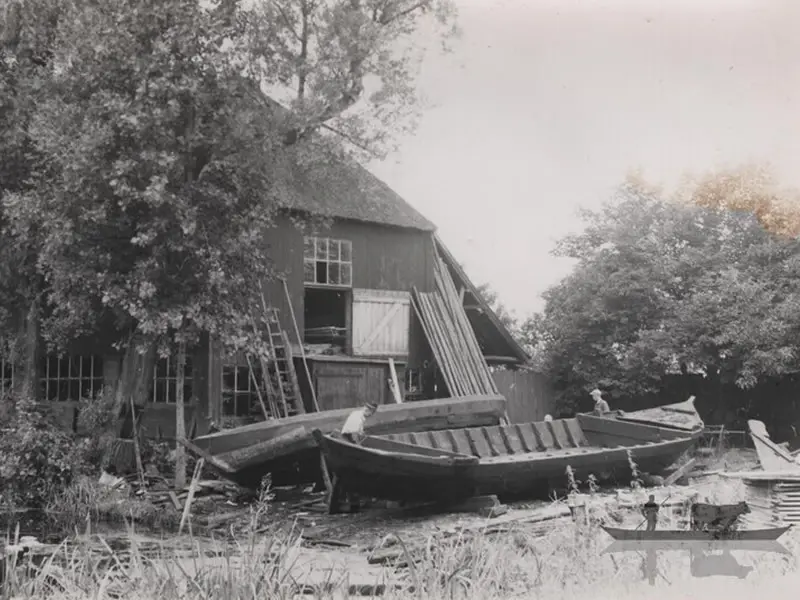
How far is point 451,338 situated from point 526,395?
2551 millimetres

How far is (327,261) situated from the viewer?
18031 millimetres

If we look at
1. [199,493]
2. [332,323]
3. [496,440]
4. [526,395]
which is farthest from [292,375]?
[526,395]

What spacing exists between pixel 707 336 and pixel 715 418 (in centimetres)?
244

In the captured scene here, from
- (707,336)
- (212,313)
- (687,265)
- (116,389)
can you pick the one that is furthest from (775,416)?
(116,389)

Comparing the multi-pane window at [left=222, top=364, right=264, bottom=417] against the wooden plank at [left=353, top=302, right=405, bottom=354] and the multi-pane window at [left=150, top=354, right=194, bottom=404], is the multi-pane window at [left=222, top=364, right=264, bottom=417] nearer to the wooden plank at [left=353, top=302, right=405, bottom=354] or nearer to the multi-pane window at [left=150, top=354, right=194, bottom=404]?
the multi-pane window at [left=150, top=354, right=194, bottom=404]

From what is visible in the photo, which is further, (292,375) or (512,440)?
(292,375)

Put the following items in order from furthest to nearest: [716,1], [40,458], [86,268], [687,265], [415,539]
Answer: [687,265] < [86,268] < [40,458] < [415,539] < [716,1]

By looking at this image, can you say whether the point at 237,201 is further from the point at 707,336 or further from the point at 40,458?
the point at 707,336

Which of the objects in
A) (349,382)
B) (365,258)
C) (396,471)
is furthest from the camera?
(365,258)

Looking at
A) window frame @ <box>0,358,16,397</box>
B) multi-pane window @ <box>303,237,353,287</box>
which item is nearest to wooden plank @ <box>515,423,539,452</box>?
multi-pane window @ <box>303,237,353,287</box>

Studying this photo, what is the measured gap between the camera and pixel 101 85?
1320cm

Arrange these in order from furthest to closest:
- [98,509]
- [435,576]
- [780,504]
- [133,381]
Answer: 1. [133,381]
2. [98,509]
3. [780,504]
4. [435,576]

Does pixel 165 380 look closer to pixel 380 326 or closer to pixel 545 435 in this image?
pixel 380 326

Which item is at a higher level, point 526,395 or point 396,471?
point 526,395
